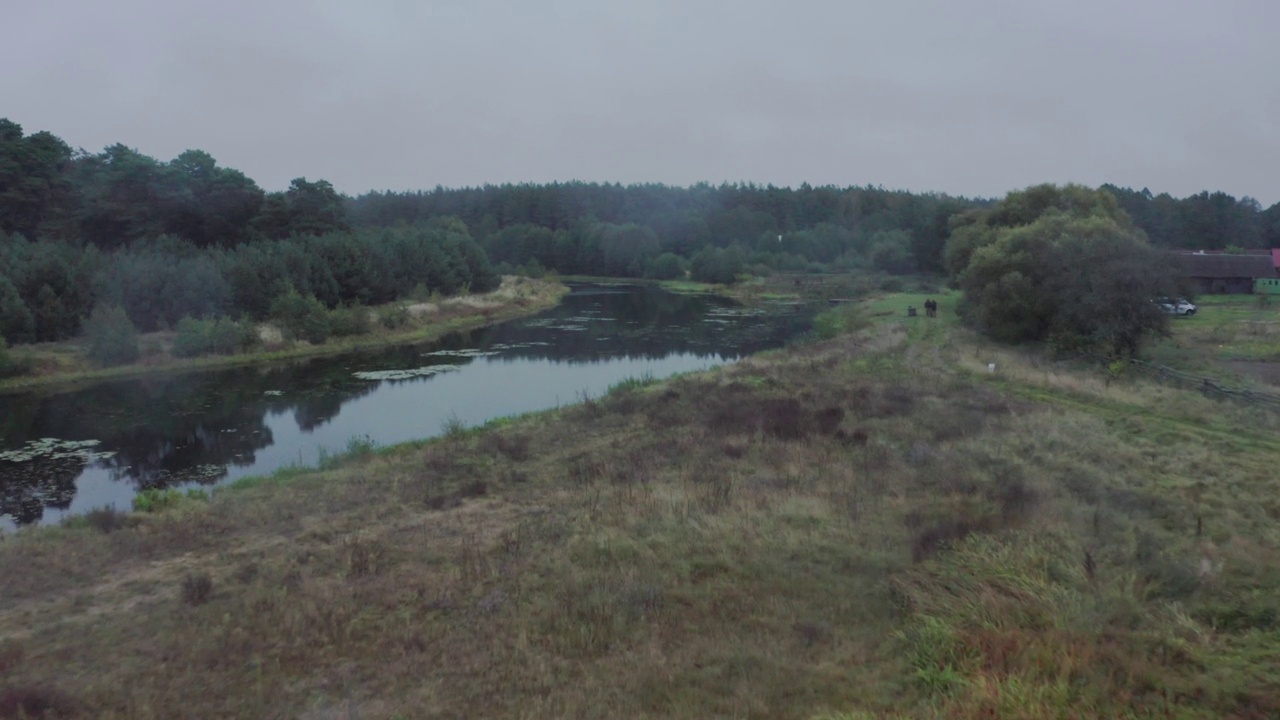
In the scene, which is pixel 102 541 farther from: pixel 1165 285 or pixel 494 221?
pixel 494 221

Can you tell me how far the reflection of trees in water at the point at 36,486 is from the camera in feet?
49.3

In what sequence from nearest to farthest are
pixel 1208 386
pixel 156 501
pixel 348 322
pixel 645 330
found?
pixel 156 501
pixel 1208 386
pixel 348 322
pixel 645 330

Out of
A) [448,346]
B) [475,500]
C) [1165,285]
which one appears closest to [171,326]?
[448,346]

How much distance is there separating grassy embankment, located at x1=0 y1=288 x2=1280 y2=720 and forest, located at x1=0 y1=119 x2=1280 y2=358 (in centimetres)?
2355

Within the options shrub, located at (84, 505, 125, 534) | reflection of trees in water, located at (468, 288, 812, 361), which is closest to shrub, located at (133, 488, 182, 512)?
shrub, located at (84, 505, 125, 534)

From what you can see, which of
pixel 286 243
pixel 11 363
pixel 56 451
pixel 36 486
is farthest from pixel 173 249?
pixel 36 486

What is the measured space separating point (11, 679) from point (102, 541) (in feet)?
15.1

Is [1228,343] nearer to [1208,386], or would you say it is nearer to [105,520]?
[1208,386]

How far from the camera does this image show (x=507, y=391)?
88.7 feet

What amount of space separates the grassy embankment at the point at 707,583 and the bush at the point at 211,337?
20155 millimetres

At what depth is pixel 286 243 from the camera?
43.2m

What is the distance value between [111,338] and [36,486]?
1563 cm

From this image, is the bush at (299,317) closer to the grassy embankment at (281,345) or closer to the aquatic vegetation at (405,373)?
the grassy embankment at (281,345)

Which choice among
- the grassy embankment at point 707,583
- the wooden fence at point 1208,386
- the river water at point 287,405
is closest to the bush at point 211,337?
the river water at point 287,405
